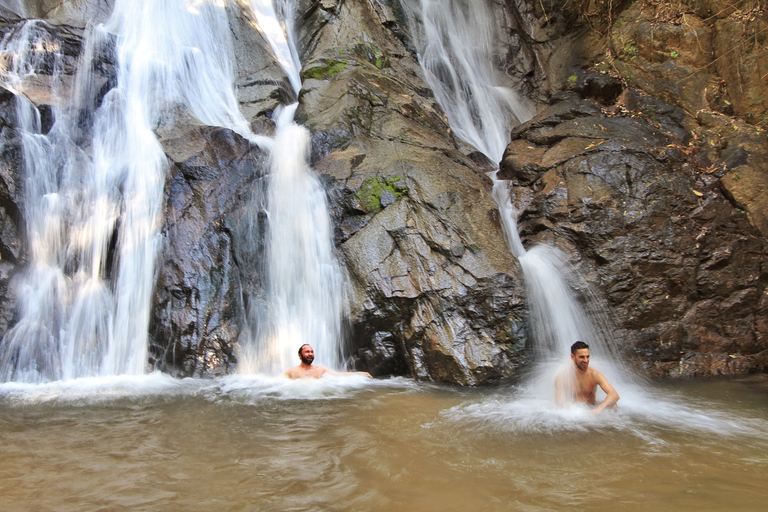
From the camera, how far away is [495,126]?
12.1m

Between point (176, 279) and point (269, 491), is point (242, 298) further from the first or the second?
point (269, 491)

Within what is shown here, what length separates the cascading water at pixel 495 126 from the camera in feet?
20.9

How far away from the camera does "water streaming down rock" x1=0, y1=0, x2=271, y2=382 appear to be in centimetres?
629

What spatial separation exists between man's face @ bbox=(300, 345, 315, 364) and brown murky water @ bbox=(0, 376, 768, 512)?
0.51 metres

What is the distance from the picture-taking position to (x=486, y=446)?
149 inches

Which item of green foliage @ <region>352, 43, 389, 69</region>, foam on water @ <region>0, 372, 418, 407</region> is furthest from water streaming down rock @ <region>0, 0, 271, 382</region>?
green foliage @ <region>352, 43, 389, 69</region>

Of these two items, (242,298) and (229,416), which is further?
(242,298)

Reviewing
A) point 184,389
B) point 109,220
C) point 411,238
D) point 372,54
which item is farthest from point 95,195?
point 372,54

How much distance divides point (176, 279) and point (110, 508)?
4.37 m

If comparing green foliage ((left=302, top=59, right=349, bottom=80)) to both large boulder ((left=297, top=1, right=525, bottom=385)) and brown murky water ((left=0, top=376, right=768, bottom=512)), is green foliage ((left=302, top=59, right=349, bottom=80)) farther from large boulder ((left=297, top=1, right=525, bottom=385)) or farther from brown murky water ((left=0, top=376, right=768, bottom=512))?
brown murky water ((left=0, top=376, right=768, bottom=512))

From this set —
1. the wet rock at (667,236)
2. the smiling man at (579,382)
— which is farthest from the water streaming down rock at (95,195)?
the wet rock at (667,236)

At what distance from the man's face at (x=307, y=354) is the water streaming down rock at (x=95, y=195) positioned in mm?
2246

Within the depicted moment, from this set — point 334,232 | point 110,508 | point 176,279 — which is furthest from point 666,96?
point 110,508

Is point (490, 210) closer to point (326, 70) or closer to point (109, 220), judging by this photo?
point (326, 70)
